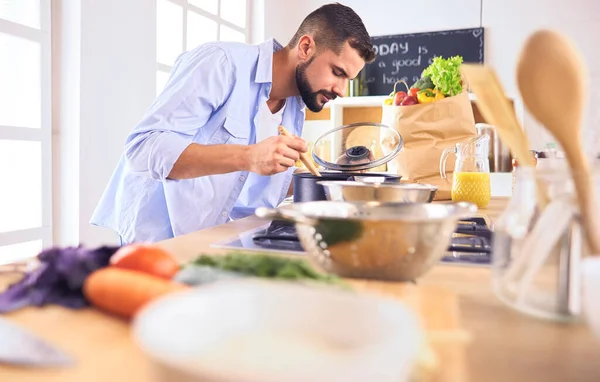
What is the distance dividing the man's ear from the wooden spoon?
1355 mm

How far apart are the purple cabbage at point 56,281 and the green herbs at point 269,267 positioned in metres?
0.11

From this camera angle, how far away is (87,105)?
87.6 inches

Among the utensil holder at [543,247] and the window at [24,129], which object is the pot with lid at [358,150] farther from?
the window at [24,129]

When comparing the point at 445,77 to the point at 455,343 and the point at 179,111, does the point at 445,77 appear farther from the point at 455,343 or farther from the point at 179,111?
the point at 455,343

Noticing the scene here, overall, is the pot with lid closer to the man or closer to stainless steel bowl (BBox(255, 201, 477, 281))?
the man

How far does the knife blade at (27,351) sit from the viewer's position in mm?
345

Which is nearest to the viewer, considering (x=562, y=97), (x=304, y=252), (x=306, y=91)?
(x=562, y=97)

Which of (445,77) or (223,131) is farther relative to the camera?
(445,77)

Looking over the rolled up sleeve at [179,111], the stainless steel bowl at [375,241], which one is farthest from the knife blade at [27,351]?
the rolled up sleeve at [179,111]

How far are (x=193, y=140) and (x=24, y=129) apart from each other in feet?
3.02

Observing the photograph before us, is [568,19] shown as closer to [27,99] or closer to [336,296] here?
[27,99]

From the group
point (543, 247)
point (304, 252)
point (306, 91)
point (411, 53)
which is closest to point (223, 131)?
point (306, 91)

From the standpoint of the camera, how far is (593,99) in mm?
510

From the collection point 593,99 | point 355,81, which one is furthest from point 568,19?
point 593,99
